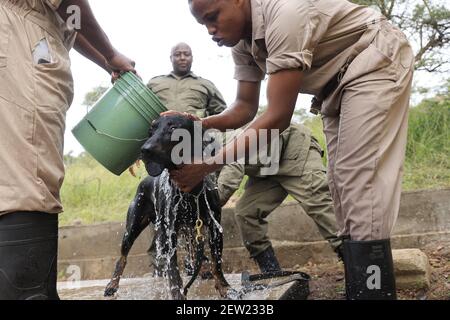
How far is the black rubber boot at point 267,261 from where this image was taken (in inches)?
200

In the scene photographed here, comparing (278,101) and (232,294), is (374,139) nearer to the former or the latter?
(278,101)

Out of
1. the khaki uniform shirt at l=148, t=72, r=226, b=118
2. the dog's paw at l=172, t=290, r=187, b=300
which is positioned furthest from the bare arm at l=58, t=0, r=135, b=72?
the khaki uniform shirt at l=148, t=72, r=226, b=118

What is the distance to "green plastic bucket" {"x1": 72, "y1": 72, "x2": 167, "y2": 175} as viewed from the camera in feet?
9.71

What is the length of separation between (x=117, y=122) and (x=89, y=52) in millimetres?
493

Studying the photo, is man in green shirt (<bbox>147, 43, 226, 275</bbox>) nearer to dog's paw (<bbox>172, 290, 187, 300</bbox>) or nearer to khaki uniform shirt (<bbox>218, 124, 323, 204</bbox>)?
khaki uniform shirt (<bbox>218, 124, 323, 204</bbox>)

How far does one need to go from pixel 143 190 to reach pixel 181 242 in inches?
25.3

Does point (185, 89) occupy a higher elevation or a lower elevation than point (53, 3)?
lower

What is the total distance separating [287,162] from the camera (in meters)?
5.07

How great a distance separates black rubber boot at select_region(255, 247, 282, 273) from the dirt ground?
380 mm

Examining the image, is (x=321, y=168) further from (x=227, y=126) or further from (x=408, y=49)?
(x=408, y=49)

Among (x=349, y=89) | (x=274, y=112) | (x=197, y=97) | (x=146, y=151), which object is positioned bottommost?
(x=146, y=151)

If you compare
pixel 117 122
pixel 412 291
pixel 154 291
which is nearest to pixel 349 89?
pixel 117 122

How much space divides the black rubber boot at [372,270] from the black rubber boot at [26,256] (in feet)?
4.27

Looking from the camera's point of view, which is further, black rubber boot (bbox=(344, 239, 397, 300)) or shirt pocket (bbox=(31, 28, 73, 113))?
black rubber boot (bbox=(344, 239, 397, 300))
